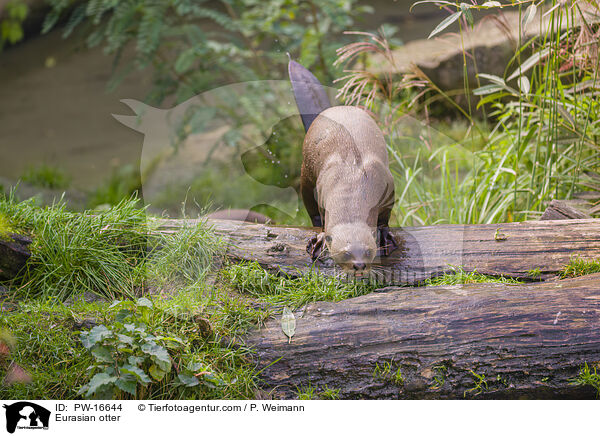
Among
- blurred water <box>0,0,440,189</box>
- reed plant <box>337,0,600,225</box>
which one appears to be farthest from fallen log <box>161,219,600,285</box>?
blurred water <box>0,0,440,189</box>

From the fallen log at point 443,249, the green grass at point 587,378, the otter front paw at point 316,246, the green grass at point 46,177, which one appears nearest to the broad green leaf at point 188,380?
the fallen log at point 443,249

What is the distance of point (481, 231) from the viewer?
8.87ft

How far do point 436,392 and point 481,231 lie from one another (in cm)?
100

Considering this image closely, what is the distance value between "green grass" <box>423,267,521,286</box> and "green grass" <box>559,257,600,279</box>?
220 millimetres

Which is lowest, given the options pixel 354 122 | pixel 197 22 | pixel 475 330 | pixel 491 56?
pixel 475 330

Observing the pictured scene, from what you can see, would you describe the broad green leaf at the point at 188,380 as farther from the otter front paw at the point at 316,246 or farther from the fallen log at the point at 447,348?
the otter front paw at the point at 316,246

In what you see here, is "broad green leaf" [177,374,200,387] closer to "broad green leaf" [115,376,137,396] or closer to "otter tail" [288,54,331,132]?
"broad green leaf" [115,376,137,396]

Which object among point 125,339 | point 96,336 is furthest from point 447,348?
point 96,336

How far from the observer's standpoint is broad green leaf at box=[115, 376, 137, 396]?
74.4 inches

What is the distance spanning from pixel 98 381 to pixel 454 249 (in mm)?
1716

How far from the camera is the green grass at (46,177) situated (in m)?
5.26
